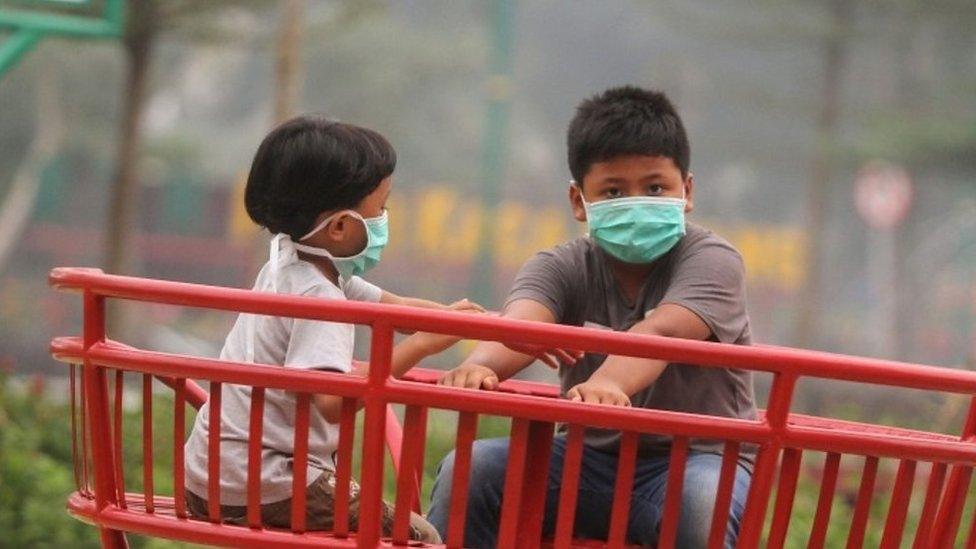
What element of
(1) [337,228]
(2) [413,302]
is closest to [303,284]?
(1) [337,228]

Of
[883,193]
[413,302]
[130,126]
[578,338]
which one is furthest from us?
[883,193]

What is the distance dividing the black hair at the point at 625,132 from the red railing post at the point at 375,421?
35.0 inches

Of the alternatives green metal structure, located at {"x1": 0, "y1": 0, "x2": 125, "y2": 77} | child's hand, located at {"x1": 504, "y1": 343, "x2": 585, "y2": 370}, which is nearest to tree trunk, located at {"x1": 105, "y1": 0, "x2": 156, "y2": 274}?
green metal structure, located at {"x1": 0, "y1": 0, "x2": 125, "y2": 77}

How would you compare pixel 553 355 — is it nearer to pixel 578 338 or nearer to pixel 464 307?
pixel 464 307

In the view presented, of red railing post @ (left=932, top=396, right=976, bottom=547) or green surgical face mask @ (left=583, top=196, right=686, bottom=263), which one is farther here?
green surgical face mask @ (left=583, top=196, right=686, bottom=263)

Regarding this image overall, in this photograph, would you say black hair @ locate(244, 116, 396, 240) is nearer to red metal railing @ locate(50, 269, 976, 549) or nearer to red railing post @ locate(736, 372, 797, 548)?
red metal railing @ locate(50, 269, 976, 549)

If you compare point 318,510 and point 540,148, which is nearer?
point 318,510

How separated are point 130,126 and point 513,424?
817 centimetres

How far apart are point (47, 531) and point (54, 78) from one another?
16.7 meters

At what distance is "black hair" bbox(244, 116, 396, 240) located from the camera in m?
2.86

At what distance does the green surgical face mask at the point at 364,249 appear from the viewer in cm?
286

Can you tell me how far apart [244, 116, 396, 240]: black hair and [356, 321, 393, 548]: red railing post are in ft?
1.65

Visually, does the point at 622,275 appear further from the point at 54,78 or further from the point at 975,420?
the point at 54,78

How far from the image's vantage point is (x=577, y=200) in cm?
333
